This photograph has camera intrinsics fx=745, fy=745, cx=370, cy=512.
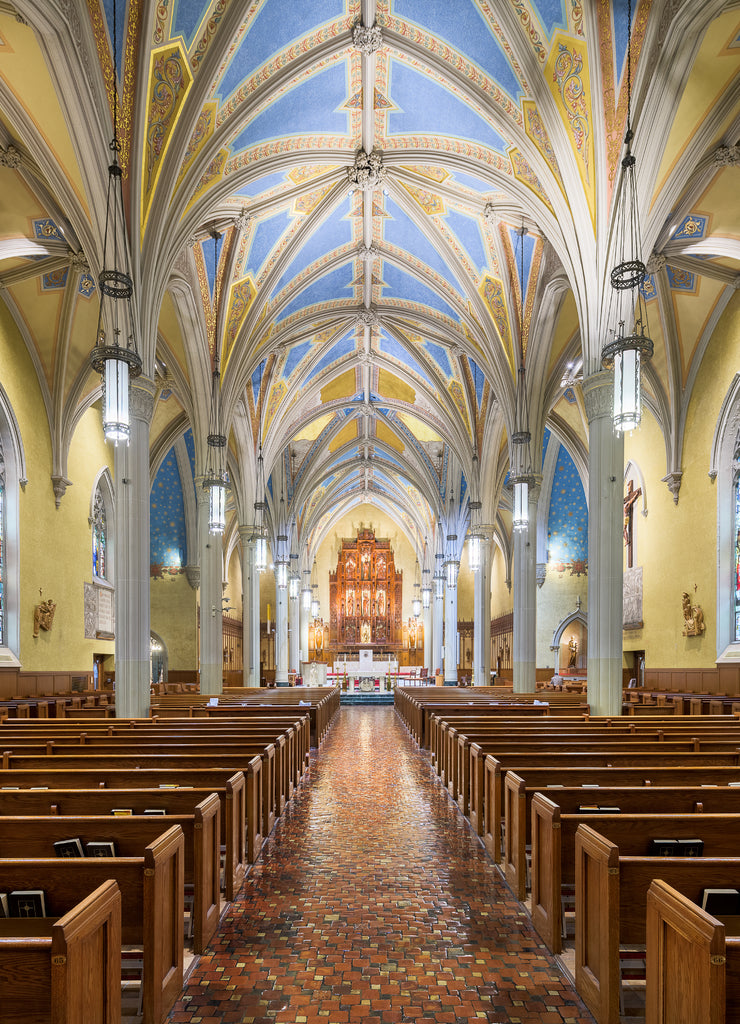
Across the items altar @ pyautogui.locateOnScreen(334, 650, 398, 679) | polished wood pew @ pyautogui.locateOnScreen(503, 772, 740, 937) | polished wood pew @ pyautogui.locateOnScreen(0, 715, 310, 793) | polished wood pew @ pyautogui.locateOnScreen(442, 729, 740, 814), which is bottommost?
altar @ pyautogui.locateOnScreen(334, 650, 398, 679)

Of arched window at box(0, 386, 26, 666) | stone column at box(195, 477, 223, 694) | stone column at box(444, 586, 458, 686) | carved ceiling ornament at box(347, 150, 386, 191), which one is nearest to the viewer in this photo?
carved ceiling ornament at box(347, 150, 386, 191)

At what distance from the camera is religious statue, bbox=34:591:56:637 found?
1661 centimetres

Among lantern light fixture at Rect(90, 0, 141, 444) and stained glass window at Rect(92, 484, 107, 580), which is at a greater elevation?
lantern light fixture at Rect(90, 0, 141, 444)

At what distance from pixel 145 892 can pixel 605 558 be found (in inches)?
364

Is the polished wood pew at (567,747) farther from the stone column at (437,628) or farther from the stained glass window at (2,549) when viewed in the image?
the stone column at (437,628)

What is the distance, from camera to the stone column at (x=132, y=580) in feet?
35.9

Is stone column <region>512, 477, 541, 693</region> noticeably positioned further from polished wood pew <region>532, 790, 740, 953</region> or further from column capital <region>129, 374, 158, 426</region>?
polished wood pew <region>532, 790, 740, 953</region>

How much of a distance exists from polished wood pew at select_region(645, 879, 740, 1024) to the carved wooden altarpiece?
142ft

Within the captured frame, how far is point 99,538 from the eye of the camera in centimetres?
2214

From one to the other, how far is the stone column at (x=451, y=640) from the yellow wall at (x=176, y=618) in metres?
10.0

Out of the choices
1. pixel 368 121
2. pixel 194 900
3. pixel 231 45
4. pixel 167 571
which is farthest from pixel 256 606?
pixel 194 900

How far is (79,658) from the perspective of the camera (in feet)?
63.3

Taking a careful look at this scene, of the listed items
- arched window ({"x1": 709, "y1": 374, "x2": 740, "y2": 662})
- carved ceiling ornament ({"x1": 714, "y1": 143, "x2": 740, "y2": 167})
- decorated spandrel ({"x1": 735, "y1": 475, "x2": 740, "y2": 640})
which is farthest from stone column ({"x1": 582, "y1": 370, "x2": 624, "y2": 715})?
decorated spandrel ({"x1": 735, "y1": 475, "x2": 740, "y2": 640})

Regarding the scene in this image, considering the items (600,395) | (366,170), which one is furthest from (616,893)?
(366,170)
